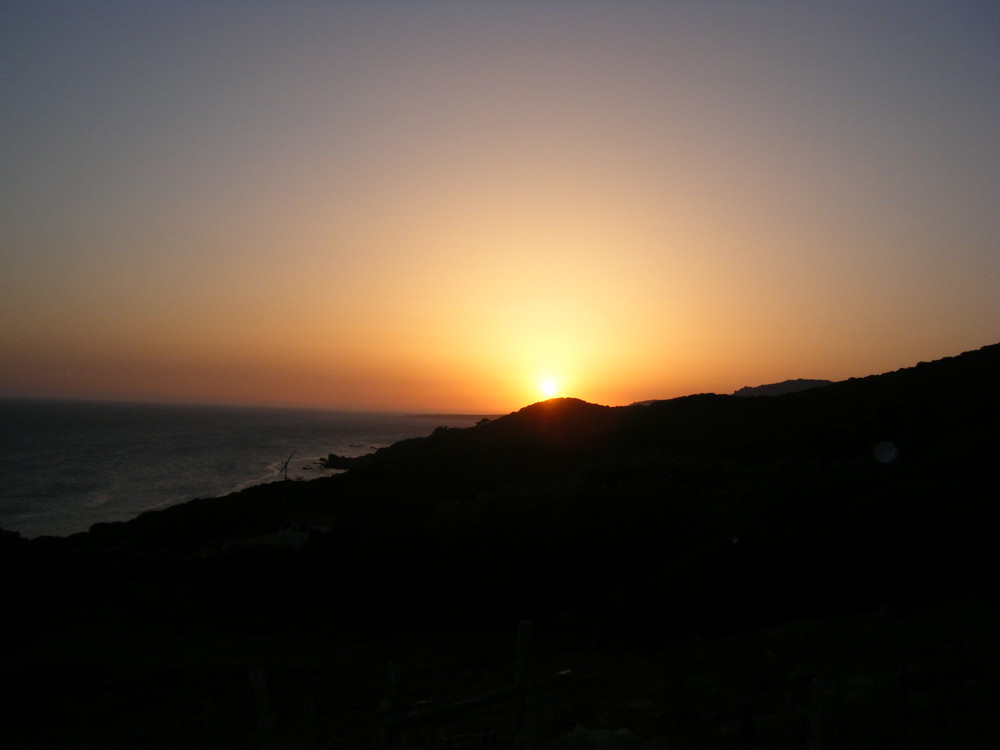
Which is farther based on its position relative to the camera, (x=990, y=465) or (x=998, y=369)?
(x=998, y=369)

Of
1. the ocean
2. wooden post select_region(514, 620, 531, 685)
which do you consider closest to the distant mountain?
the ocean

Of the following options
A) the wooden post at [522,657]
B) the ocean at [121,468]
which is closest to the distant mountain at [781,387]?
the ocean at [121,468]

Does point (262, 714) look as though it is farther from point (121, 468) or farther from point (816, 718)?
point (121, 468)

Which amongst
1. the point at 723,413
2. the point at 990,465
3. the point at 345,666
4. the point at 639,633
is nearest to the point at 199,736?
the point at 345,666

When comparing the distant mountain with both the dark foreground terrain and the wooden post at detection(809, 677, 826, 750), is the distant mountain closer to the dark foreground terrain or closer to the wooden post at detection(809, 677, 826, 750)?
the dark foreground terrain

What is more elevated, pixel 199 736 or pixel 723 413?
pixel 723 413

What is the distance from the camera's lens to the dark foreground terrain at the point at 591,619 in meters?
7.11

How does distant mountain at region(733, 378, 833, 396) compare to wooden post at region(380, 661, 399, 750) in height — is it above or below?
above

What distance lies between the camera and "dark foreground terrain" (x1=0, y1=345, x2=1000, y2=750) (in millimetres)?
7109

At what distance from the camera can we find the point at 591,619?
1291cm

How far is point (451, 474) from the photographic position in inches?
1799

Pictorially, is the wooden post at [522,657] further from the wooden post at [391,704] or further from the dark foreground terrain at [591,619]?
the wooden post at [391,704]

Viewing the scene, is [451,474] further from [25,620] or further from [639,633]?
[639,633]

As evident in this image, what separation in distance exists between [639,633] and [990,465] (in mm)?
9872
